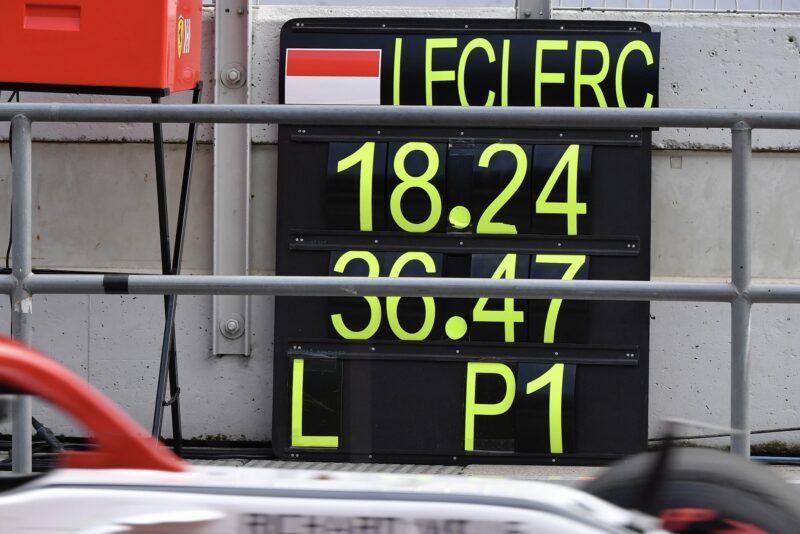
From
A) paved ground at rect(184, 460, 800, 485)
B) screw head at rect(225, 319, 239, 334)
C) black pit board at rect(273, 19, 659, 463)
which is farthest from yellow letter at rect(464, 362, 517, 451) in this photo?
screw head at rect(225, 319, 239, 334)

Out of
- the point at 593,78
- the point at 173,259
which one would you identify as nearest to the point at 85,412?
the point at 173,259

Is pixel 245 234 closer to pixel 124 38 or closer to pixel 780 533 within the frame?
pixel 124 38

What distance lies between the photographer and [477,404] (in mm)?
4480

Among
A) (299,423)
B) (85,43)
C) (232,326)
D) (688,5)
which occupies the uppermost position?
(688,5)

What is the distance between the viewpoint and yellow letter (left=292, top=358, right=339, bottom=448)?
449 centimetres

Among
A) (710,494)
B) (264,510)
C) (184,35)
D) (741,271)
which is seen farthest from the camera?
(184,35)

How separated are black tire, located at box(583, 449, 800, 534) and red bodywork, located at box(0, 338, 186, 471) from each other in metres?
0.80

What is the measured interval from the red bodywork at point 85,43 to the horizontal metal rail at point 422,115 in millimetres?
886

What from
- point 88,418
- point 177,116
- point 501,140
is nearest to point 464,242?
point 501,140

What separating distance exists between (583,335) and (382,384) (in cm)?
83

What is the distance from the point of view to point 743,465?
2.05 meters

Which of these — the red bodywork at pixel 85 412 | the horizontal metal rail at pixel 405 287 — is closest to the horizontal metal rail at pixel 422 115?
the horizontal metal rail at pixel 405 287

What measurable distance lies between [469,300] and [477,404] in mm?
417

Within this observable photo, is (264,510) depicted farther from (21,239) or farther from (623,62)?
(623,62)
